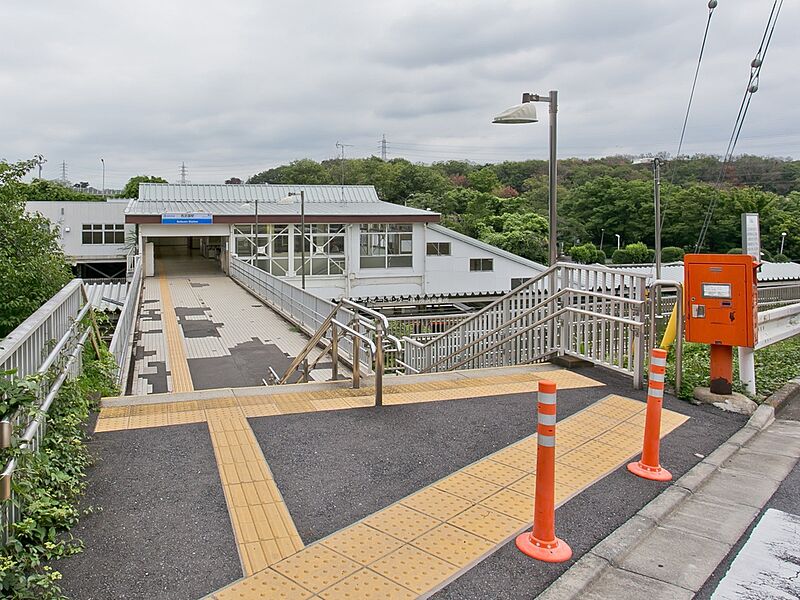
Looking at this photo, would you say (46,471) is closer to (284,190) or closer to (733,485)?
(733,485)

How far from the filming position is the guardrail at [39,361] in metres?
3.23

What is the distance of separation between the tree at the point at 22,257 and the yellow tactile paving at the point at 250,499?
3554mm

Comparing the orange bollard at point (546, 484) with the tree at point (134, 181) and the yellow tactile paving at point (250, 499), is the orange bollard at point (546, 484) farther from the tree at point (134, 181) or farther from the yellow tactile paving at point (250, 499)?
the tree at point (134, 181)

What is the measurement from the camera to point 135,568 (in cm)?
347

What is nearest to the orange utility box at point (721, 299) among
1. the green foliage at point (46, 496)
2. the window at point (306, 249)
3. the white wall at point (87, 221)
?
the green foliage at point (46, 496)

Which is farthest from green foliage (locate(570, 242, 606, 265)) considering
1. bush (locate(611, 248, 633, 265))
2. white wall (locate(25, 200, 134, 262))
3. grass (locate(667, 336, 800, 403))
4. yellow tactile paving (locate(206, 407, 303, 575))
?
yellow tactile paving (locate(206, 407, 303, 575))

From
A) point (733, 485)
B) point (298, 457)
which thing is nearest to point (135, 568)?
point (298, 457)

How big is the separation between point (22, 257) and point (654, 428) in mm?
7754

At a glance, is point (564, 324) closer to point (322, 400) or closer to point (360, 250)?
point (322, 400)

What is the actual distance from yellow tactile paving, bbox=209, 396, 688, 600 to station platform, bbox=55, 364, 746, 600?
0.01m

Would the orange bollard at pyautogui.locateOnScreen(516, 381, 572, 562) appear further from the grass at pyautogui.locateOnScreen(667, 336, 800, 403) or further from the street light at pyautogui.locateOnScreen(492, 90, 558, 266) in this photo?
the street light at pyautogui.locateOnScreen(492, 90, 558, 266)

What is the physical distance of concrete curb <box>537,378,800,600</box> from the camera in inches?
134

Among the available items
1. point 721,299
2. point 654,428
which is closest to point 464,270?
point 721,299

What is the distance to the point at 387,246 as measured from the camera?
3719cm
